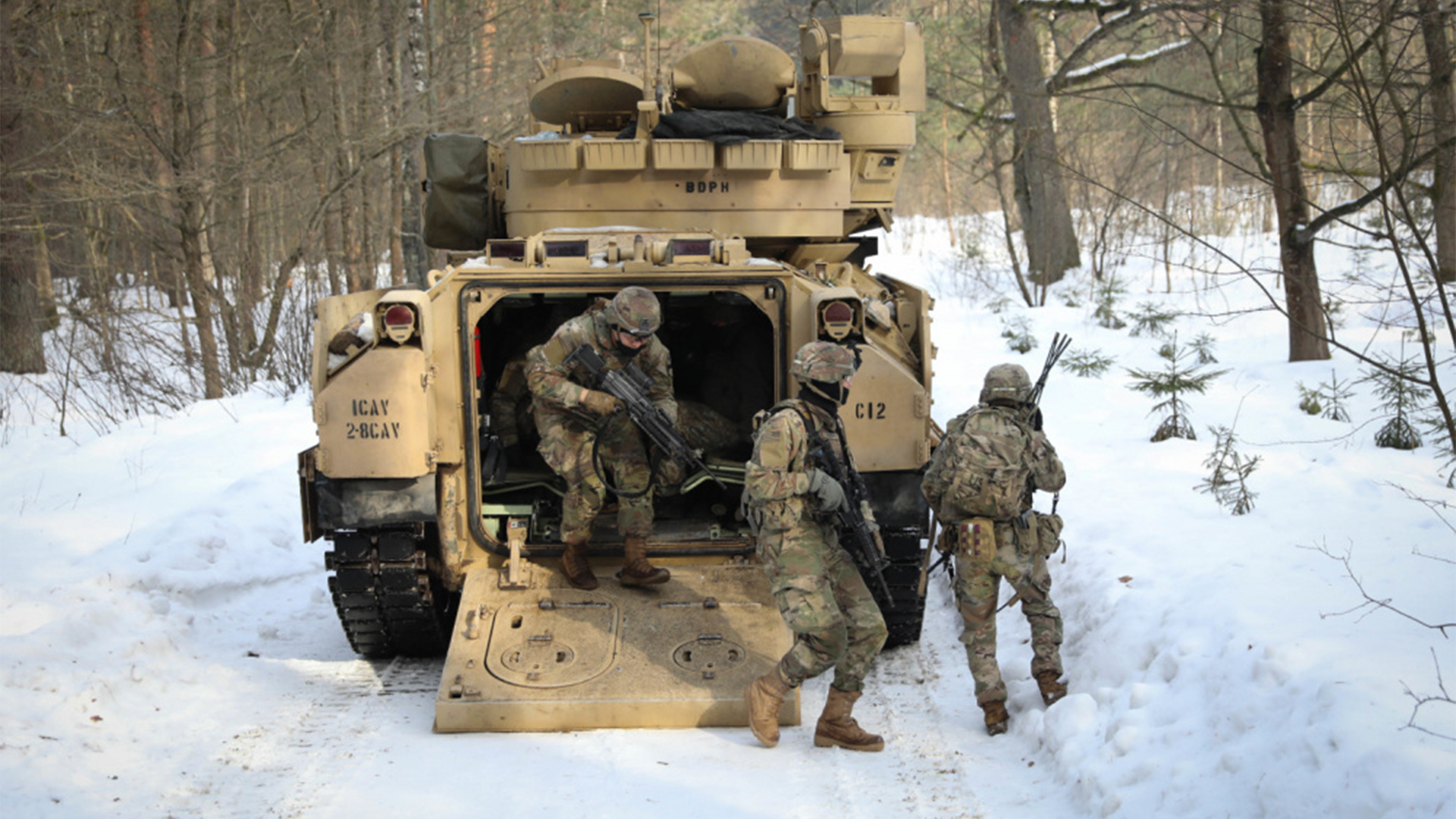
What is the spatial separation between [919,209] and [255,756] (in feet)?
166

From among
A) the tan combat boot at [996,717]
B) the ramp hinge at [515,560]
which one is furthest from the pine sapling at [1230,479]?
the ramp hinge at [515,560]

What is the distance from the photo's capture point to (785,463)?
4.96 m

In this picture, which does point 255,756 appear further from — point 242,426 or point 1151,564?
point 242,426

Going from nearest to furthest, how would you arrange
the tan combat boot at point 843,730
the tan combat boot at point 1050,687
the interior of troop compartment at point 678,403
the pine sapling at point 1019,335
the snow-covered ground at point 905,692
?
the snow-covered ground at point 905,692 → the tan combat boot at point 843,730 → the tan combat boot at point 1050,687 → the interior of troop compartment at point 678,403 → the pine sapling at point 1019,335

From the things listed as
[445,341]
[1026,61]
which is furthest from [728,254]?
[1026,61]

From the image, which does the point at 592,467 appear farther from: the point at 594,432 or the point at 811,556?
the point at 811,556

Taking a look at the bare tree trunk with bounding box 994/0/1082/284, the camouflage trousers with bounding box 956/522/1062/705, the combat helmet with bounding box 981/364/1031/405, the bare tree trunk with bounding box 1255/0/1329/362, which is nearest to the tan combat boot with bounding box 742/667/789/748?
the camouflage trousers with bounding box 956/522/1062/705

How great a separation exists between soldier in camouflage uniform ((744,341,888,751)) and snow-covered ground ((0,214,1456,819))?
0.22 m

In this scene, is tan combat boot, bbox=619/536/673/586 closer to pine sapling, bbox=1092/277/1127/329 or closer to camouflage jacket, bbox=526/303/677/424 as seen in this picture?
camouflage jacket, bbox=526/303/677/424

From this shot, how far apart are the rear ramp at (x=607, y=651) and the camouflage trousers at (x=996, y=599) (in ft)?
2.77

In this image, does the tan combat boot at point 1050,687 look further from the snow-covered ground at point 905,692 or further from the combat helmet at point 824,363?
the combat helmet at point 824,363

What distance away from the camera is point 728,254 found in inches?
239

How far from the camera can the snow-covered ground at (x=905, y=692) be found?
4.07 m

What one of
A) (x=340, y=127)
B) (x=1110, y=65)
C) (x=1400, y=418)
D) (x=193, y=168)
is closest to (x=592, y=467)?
(x=1400, y=418)
